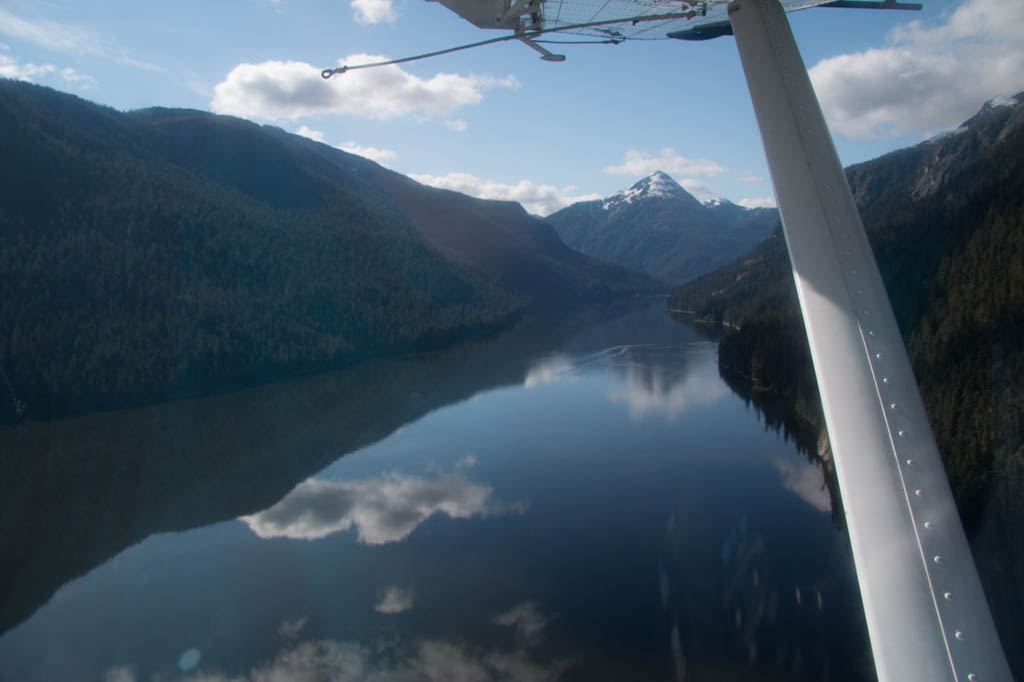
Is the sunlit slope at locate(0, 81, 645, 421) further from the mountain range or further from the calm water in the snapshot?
the mountain range

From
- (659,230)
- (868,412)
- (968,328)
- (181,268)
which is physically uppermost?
(659,230)

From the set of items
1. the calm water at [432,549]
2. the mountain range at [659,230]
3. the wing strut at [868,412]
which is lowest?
the calm water at [432,549]

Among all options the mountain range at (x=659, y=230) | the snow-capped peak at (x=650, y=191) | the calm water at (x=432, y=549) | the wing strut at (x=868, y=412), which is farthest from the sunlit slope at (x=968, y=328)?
the snow-capped peak at (x=650, y=191)

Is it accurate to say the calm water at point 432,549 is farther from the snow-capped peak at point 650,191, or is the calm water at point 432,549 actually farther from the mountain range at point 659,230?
the snow-capped peak at point 650,191

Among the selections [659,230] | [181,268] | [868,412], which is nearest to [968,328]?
[868,412]

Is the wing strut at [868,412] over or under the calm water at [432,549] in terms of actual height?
over

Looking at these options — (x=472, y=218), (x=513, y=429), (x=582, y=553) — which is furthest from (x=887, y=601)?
(x=472, y=218)

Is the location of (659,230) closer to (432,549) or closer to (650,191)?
(650,191)
